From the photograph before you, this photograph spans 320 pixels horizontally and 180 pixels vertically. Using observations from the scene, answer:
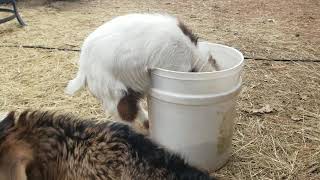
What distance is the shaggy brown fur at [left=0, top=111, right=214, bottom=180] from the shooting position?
5.40 feet

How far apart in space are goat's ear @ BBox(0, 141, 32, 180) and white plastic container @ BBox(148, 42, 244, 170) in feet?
3.64

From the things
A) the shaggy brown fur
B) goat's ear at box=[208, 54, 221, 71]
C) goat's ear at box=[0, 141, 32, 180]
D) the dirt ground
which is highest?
goat's ear at box=[0, 141, 32, 180]

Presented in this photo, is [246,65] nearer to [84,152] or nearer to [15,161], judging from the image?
[84,152]

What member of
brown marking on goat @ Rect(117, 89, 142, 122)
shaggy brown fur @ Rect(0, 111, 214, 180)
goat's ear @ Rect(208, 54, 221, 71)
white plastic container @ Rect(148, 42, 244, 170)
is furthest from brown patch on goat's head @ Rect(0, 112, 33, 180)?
goat's ear @ Rect(208, 54, 221, 71)

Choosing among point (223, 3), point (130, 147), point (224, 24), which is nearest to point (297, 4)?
point (223, 3)

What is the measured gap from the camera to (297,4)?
7.52 metres

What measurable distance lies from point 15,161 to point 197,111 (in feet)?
4.64

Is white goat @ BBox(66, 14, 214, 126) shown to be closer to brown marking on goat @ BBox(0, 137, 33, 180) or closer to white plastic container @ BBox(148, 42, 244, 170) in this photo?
→ white plastic container @ BBox(148, 42, 244, 170)

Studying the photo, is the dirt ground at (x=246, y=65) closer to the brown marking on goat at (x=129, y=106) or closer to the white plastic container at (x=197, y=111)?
the white plastic container at (x=197, y=111)

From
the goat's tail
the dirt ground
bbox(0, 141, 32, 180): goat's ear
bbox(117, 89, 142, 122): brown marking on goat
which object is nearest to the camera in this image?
bbox(0, 141, 32, 180): goat's ear

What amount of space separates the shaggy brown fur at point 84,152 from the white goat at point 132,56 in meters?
1.03

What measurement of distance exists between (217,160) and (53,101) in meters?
1.85

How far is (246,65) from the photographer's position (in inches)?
192

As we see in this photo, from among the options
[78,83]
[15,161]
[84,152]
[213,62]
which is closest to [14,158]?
[15,161]
